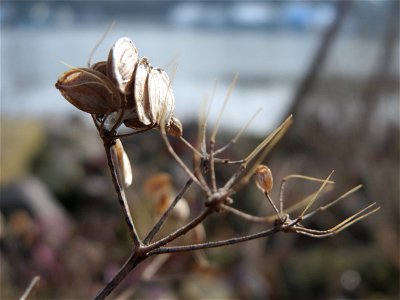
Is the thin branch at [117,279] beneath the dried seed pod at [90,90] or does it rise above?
beneath

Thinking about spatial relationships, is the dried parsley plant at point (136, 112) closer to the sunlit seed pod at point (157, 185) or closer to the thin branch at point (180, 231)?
the thin branch at point (180, 231)

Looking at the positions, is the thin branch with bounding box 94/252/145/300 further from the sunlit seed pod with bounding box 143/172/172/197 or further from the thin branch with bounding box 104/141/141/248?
the sunlit seed pod with bounding box 143/172/172/197

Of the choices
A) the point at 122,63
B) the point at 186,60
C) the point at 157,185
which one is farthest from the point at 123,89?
the point at 186,60

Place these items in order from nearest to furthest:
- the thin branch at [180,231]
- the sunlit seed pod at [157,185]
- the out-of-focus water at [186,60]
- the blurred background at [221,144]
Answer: the thin branch at [180,231] < the sunlit seed pod at [157,185] < the blurred background at [221,144] < the out-of-focus water at [186,60]

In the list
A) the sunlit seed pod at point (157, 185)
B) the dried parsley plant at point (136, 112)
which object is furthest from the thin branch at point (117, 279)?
the sunlit seed pod at point (157, 185)

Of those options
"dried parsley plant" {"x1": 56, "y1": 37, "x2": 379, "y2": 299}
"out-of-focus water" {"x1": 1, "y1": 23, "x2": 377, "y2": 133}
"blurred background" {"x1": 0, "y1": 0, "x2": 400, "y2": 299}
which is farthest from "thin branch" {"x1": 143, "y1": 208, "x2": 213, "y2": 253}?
"out-of-focus water" {"x1": 1, "y1": 23, "x2": 377, "y2": 133}
